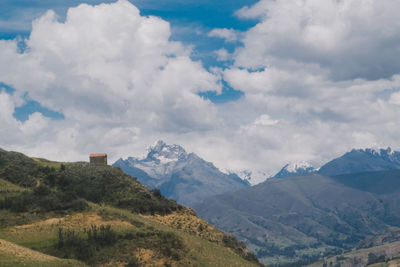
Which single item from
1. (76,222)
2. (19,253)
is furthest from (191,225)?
(19,253)

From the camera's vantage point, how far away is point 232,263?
360 ft

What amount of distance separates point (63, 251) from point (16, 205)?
34.2 m

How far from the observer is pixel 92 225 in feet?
346

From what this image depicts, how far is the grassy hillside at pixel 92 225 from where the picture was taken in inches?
3575

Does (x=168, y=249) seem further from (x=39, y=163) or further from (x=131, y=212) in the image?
(x=39, y=163)

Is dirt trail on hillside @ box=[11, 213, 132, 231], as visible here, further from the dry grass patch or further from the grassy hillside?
the dry grass patch

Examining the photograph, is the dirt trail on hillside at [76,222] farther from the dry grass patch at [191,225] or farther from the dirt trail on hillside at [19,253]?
the dry grass patch at [191,225]

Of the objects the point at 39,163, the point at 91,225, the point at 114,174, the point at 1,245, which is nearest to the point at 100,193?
the point at 114,174

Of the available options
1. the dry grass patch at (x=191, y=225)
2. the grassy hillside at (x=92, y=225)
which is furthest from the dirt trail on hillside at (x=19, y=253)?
the dry grass patch at (x=191, y=225)

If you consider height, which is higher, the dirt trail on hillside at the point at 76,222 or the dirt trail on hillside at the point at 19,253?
the dirt trail on hillside at the point at 76,222

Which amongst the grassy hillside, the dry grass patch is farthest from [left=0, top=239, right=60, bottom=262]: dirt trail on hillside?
the dry grass patch

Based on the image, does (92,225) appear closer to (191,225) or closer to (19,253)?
(19,253)

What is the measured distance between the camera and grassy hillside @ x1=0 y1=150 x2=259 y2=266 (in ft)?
298

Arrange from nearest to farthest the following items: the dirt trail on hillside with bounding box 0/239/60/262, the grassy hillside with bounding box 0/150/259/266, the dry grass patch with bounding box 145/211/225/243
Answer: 1. the dirt trail on hillside with bounding box 0/239/60/262
2. the grassy hillside with bounding box 0/150/259/266
3. the dry grass patch with bounding box 145/211/225/243
